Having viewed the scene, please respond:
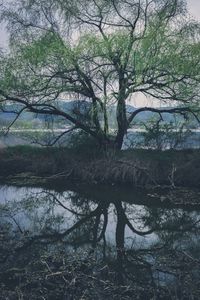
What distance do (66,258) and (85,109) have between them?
13.8 metres

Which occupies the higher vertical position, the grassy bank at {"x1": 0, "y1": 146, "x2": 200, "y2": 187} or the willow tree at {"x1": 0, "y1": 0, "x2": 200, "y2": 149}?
the willow tree at {"x1": 0, "y1": 0, "x2": 200, "y2": 149}

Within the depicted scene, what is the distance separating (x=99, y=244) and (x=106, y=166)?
9.38 m

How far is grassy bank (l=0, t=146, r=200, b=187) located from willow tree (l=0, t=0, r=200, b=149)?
164 centimetres

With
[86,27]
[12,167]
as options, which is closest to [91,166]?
[12,167]

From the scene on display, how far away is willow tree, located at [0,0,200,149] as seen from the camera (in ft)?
70.5

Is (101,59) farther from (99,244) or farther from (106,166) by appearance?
(99,244)

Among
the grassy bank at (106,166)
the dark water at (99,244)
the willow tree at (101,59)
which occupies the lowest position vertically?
the dark water at (99,244)

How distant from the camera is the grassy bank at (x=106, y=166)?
2085cm

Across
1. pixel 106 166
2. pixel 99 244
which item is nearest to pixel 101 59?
pixel 106 166

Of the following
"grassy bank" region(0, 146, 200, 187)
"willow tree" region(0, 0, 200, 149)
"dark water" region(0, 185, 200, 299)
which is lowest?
"dark water" region(0, 185, 200, 299)

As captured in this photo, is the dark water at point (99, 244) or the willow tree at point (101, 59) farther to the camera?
the willow tree at point (101, 59)

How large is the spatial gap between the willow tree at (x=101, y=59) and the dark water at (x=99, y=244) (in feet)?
15.6

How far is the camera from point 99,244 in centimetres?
1230

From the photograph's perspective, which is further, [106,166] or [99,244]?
[106,166]
